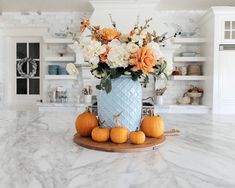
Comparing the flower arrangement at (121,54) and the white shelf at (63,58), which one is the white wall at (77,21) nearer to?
the white shelf at (63,58)

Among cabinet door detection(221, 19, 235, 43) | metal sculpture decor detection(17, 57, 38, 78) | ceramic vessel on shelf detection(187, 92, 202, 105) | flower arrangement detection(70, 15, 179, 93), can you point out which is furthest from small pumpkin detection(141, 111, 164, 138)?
metal sculpture decor detection(17, 57, 38, 78)

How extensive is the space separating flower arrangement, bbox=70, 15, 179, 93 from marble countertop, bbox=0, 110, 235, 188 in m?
0.28

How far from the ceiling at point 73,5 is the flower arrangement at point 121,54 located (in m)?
3.59

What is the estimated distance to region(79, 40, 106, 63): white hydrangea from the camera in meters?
1.07

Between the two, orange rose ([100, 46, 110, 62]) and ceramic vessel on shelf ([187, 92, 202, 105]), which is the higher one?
orange rose ([100, 46, 110, 62])

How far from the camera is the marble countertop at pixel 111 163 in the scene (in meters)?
0.77

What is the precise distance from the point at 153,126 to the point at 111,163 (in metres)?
0.33

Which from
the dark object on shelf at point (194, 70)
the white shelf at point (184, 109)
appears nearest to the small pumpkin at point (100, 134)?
the white shelf at point (184, 109)

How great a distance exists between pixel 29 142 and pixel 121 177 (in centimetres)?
56

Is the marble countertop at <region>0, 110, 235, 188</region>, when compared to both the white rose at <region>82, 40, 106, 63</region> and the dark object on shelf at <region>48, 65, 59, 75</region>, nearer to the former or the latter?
the white rose at <region>82, 40, 106, 63</region>

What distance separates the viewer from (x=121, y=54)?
1.07 m

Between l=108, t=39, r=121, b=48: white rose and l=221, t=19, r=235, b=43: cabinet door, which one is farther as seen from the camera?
l=221, t=19, r=235, b=43: cabinet door

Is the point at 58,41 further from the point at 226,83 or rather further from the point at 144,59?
the point at 144,59

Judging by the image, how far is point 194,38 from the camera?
486 centimetres
